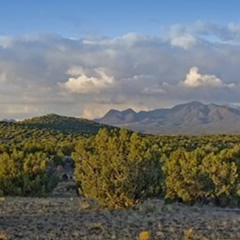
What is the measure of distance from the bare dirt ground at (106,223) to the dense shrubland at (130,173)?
971 millimetres

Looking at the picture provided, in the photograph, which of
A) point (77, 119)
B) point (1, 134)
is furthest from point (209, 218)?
point (77, 119)

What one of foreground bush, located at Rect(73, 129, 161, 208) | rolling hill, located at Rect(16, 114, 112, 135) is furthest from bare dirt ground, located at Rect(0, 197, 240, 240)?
rolling hill, located at Rect(16, 114, 112, 135)

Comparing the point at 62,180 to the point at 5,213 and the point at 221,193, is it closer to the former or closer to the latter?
the point at 221,193

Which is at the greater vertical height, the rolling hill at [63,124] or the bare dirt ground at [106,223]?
the rolling hill at [63,124]

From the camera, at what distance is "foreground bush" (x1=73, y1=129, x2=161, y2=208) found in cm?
2472

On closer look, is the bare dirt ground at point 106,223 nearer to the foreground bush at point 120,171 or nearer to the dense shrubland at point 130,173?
the foreground bush at point 120,171

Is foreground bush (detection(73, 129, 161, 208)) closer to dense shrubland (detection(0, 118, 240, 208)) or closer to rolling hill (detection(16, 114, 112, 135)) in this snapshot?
dense shrubland (detection(0, 118, 240, 208))

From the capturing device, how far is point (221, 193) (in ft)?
106

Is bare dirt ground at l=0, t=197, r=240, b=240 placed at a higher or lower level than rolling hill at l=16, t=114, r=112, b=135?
lower

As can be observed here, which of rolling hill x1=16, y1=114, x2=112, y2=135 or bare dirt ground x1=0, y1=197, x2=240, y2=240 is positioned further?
rolling hill x1=16, y1=114, x2=112, y2=135

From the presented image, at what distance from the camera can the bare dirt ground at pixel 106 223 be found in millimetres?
17859

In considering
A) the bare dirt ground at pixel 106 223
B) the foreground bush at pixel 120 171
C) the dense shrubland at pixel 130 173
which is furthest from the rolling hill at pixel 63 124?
the bare dirt ground at pixel 106 223

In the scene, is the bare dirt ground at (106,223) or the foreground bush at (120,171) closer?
the bare dirt ground at (106,223)

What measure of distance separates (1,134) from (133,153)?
84563mm
